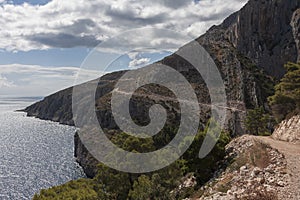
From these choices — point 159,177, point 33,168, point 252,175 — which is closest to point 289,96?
point 159,177

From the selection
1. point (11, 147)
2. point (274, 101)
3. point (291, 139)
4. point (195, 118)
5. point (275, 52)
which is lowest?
point (11, 147)

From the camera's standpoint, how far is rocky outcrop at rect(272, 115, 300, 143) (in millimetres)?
39172

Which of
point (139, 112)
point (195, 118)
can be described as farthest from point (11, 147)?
point (195, 118)

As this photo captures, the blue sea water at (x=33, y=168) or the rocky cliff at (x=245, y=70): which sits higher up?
the rocky cliff at (x=245, y=70)

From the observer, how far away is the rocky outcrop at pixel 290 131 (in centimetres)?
3917

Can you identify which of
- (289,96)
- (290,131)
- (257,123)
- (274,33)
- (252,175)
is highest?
(274,33)

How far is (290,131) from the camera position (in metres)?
Result: 41.6

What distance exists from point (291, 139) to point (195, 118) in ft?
267

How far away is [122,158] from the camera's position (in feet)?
130

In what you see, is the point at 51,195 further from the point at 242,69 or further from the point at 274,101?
the point at 242,69

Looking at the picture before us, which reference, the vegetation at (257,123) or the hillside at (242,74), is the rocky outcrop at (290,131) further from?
the hillside at (242,74)

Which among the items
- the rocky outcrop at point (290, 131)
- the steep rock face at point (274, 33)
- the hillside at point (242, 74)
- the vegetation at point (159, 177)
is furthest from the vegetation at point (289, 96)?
the steep rock face at point (274, 33)

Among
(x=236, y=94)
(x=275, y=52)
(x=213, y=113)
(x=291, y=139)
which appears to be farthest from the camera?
(x=275, y=52)

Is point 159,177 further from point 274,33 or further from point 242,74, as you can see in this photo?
point 274,33
